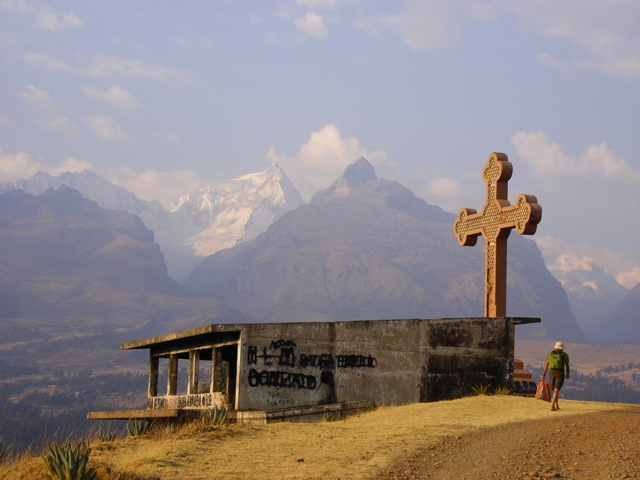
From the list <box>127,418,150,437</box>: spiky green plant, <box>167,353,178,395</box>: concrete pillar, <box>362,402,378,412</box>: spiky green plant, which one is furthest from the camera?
<box>167,353,178,395</box>: concrete pillar

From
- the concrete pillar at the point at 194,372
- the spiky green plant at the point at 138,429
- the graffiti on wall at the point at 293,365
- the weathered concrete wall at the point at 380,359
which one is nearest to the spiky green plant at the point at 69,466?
the spiky green plant at the point at 138,429

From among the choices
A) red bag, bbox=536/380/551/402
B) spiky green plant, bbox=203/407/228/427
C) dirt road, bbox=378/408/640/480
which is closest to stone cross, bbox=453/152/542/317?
red bag, bbox=536/380/551/402

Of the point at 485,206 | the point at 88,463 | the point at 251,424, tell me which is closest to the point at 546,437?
the point at 251,424

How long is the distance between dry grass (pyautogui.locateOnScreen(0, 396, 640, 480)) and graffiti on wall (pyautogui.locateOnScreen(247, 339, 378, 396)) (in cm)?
155

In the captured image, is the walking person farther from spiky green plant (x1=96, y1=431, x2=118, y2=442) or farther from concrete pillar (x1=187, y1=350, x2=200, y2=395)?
concrete pillar (x1=187, y1=350, x2=200, y2=395)

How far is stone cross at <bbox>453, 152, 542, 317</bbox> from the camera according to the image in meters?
22.3

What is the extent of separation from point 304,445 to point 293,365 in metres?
5.03

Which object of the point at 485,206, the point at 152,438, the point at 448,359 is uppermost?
the point at 485,206

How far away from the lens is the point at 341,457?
14.0 m

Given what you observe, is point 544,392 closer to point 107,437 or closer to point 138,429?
point 138,429

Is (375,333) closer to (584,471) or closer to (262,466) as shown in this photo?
(262,466)

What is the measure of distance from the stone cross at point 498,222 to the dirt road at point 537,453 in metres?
7.29

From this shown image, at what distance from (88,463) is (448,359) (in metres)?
9.31

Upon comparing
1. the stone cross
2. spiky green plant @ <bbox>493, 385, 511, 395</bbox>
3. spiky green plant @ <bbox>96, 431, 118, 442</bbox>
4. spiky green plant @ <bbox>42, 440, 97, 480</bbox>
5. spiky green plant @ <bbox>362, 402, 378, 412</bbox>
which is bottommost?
spiky green plant @ <bbox>96, 431, 118, 442</bbox>
